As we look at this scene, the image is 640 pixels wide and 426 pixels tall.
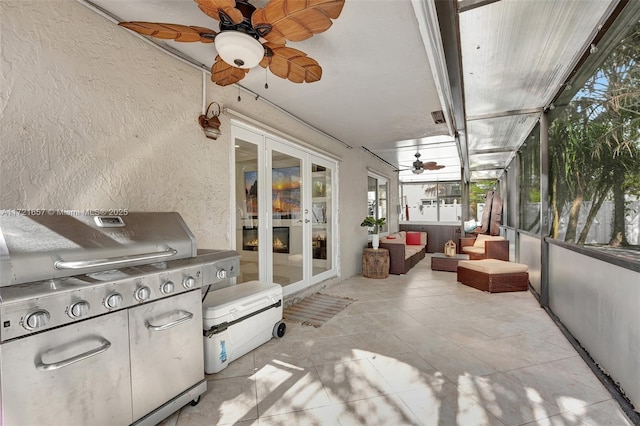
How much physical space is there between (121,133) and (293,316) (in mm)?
2425

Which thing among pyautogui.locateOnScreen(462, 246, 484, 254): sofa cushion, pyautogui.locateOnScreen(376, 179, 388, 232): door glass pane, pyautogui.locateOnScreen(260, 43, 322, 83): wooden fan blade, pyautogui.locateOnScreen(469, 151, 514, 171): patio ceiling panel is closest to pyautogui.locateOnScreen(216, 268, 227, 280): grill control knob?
pyautogui.locateOnScreen(260, 43, 322, 83): wooden fan blade

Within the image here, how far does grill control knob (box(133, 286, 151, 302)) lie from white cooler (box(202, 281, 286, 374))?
656 mm

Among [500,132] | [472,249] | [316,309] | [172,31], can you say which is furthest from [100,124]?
[472,249]

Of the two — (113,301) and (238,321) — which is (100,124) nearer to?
(113,301)

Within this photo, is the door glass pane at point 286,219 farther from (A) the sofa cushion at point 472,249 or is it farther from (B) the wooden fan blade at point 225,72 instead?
(A) the sofa cushion at point 472,249

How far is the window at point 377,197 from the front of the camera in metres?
6.78

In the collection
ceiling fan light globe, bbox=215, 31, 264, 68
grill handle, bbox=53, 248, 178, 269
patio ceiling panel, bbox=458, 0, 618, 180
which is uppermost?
patio ceiling panel, bbox=458, 0, 618, 180

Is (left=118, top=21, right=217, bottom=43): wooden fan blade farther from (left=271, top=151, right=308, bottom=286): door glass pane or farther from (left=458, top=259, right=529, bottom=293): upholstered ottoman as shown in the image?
(left=458, top=259, right=529, bottom=293): upholstered ottoman

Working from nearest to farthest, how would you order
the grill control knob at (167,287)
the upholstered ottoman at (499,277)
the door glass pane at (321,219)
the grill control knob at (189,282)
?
the grill control knob at (167,287) < the grill control knob at (189,282) < the upholstered ottoman at (499,277) < the door glass pane at (321,219)

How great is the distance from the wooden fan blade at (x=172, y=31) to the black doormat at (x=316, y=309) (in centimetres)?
265

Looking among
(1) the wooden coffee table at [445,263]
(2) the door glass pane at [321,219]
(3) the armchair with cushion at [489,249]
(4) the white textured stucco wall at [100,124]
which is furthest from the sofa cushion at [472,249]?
(4) the white textured stucco wall at [100,124]

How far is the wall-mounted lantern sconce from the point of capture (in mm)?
2463

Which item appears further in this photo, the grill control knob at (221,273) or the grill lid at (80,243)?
the grill control knob at (221,273)

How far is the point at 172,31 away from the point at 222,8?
36 centimetres
